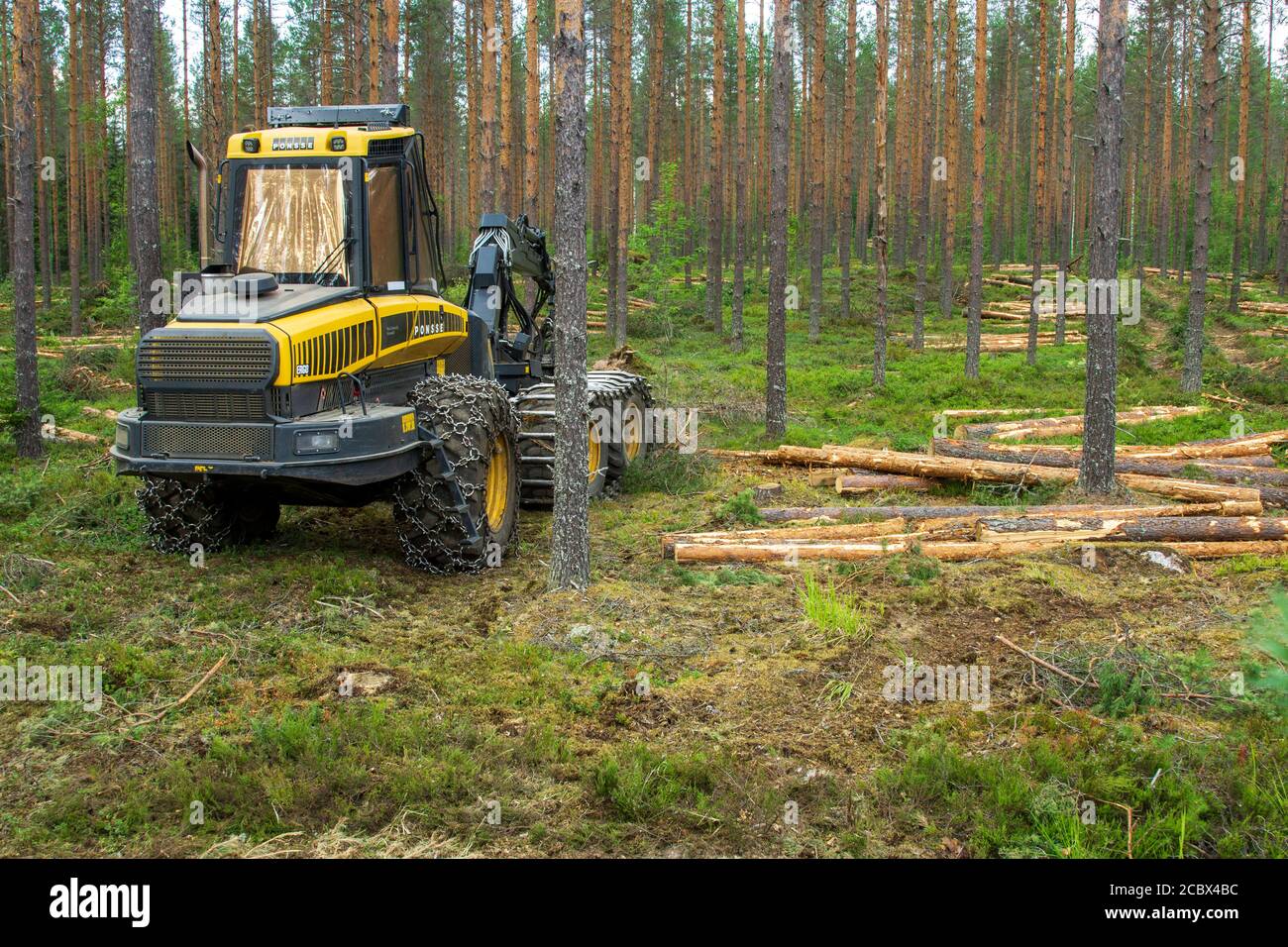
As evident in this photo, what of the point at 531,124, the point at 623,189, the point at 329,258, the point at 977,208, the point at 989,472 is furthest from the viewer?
the point at 623,189

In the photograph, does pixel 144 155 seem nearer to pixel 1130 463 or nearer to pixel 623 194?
pixel 1130 463

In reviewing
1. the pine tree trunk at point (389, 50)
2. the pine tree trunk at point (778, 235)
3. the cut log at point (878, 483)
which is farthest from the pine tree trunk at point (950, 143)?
the cut log at point (878, 483)

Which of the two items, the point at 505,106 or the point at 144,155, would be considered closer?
the point at 144,155

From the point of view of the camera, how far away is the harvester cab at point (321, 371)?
7859mm

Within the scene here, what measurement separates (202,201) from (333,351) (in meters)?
1.44

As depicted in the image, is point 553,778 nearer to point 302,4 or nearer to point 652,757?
point 652,757

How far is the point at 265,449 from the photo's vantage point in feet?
25.6

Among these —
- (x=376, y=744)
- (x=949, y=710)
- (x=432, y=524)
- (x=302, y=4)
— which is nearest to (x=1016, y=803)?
(x=949, y=710)

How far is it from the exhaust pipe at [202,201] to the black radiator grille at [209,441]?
1352 mm

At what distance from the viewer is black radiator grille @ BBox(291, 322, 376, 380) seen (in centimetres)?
791

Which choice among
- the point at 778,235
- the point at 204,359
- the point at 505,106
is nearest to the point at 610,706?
the point at 204,359

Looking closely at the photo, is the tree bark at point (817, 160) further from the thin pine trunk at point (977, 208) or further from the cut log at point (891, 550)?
the cut log at point (891, 550)

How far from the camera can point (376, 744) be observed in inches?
219

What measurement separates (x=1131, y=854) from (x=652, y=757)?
90.9 inches
